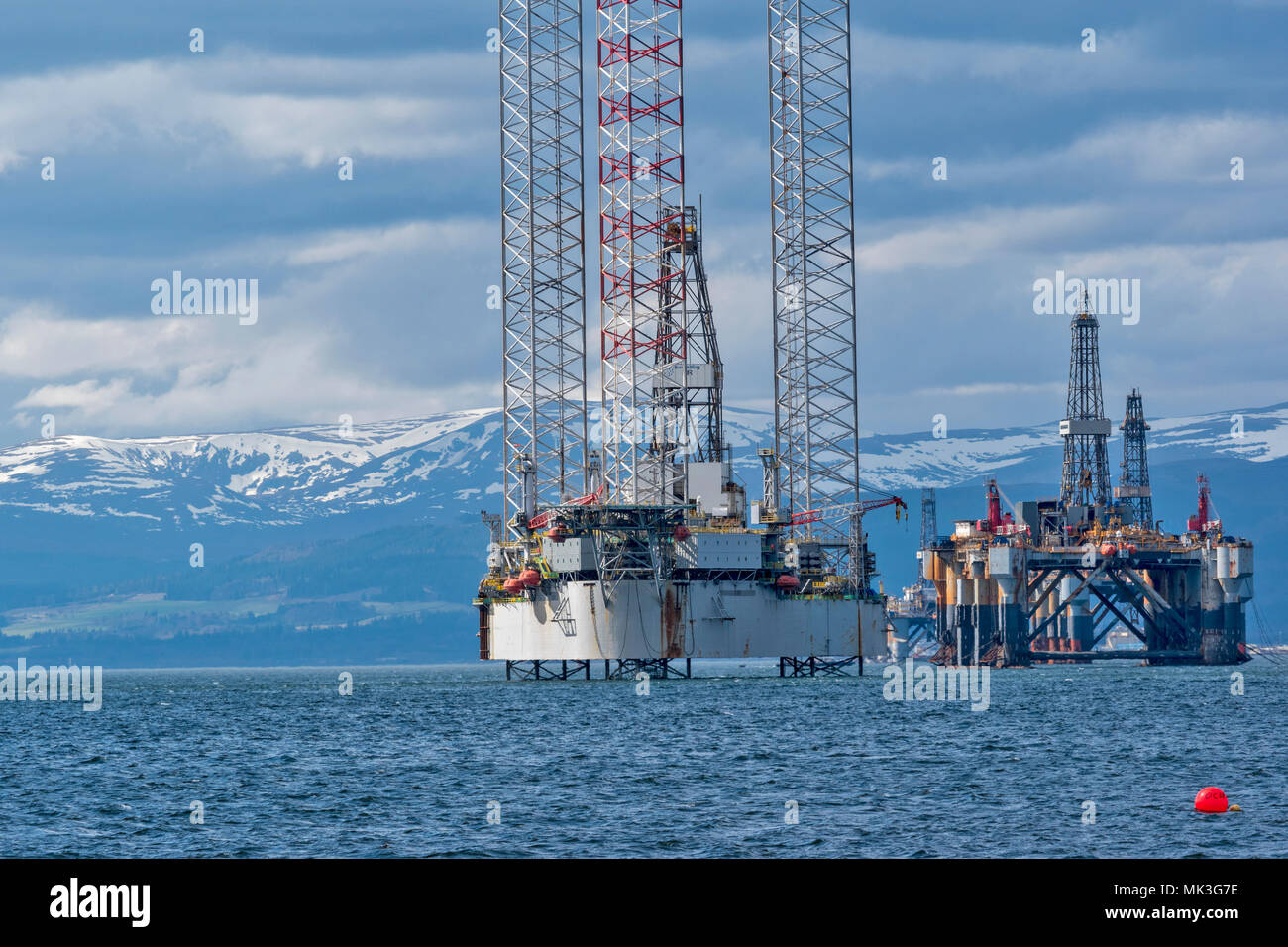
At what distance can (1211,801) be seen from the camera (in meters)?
52.8

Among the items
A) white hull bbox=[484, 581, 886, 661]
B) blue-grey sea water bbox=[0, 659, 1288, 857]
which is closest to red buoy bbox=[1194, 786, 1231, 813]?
blue-grey sea water bbox=[0, 659, 1288, 857]

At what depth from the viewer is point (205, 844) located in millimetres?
49781

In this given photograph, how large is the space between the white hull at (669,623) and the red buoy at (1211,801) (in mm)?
85866

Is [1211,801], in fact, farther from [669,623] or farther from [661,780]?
[669,623]

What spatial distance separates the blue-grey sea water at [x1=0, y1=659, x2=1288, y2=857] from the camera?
160ft

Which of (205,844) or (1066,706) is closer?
(205,844)

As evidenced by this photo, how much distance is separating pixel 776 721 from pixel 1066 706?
79.4 feet

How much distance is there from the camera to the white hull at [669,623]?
5453 inches

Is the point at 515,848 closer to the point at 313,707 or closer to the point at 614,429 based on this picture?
the point at 313,707

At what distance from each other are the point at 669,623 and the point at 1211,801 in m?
87.6

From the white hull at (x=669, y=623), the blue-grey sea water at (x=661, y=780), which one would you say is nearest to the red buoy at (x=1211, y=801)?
the blue-grey sea water at (x=661, y=780)

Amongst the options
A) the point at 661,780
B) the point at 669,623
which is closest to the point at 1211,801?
the point at 661,780

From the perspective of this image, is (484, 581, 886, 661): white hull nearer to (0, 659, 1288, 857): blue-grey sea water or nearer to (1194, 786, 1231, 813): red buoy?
(0, 659, 1288, 857): blue-grey sea water
